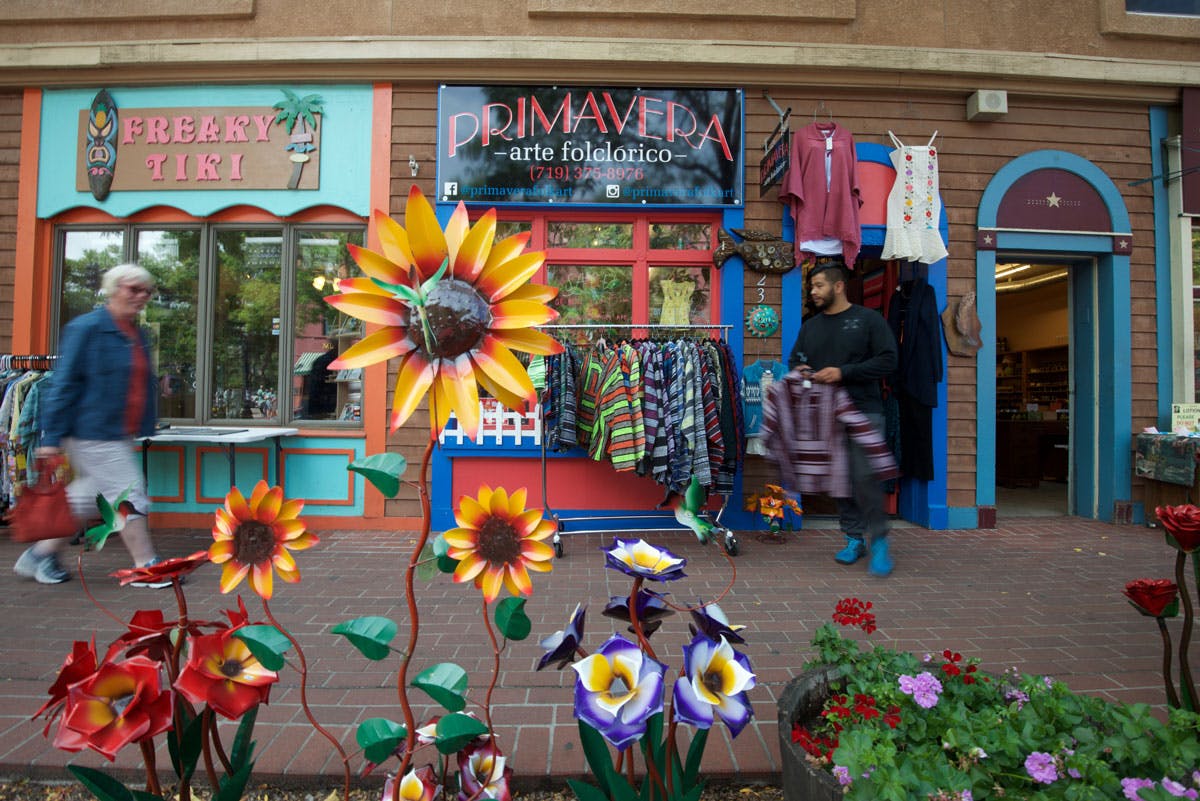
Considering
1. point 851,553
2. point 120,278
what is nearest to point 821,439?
point 851,553

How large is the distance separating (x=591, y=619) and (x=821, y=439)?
1.90m

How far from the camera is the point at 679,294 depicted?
6133 mm

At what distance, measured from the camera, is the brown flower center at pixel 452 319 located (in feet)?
3.26

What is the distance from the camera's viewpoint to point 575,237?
6.17 meters

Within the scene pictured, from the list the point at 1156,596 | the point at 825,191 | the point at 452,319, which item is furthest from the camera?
the point at 825,191

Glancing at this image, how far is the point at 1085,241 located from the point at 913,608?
4.79 meters

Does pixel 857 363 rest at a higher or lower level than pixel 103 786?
higher

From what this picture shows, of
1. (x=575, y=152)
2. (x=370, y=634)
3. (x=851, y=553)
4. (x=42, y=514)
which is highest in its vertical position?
(x=575, y=152)

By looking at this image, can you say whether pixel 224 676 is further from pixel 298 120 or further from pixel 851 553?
pixel 298 120

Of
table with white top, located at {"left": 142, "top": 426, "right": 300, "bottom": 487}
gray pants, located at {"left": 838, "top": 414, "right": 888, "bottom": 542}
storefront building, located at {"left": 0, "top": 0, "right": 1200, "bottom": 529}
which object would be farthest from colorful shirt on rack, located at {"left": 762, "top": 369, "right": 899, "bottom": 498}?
table with white top, located at {"left": 142, "top": 426, "right": 300, "bottom": 487}

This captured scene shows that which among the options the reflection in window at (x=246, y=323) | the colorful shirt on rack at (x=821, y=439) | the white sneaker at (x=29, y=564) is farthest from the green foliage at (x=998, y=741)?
the reflection in window at (x=246, y=323)

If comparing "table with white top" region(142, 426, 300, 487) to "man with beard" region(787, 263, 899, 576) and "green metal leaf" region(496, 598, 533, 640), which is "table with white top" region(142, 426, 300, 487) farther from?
"green metal leaf" region(496, 598, 533, 640)

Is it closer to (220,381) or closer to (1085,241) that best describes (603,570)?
(220,381)

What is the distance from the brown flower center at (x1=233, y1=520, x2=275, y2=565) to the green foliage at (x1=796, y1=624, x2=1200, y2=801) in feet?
3.97
